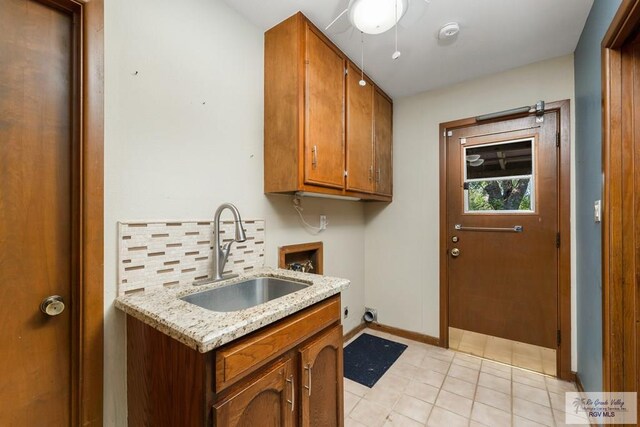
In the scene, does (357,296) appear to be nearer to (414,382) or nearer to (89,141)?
(414,382)

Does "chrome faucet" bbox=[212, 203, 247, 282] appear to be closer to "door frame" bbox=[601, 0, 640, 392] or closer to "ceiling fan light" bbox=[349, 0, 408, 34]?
"ceiling fan light" bbox=[349, 0, 408, 34]

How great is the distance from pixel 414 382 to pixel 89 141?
7.60 feet

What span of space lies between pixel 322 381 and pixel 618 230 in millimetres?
1504

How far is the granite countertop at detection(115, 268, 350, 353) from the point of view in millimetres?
761

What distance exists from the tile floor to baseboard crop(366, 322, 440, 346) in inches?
6.2

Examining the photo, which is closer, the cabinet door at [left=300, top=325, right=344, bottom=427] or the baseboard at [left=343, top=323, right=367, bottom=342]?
the cabinet door at [left=300, top=325, right=344, bottom=427]

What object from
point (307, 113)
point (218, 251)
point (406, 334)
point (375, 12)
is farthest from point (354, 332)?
point (375, 12)

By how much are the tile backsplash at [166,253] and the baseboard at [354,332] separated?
4.79 feet

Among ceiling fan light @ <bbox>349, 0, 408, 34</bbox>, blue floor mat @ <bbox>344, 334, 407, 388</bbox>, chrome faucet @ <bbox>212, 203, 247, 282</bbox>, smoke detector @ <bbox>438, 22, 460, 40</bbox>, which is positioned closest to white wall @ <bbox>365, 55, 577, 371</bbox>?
blue floor mat @ <bbox>344, 334, 407, 388</bbox>

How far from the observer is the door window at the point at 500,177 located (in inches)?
82.4

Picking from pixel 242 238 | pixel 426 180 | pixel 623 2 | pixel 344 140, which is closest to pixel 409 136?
pixel 426 180

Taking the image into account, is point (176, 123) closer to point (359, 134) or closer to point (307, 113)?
point (307, 113)

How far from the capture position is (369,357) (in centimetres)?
225

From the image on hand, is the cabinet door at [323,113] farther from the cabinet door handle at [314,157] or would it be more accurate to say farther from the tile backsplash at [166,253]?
the tile backsplash at [166,253]
